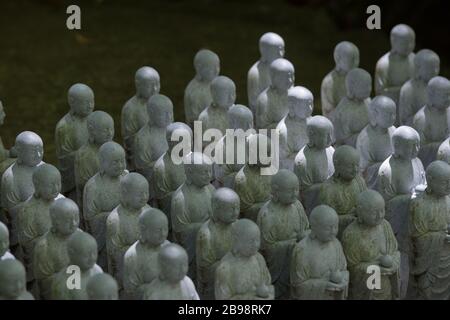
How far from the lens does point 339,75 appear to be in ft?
30.3

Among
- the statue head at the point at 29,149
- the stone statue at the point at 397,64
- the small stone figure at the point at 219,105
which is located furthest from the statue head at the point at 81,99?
the stone statue at the point at 397,64

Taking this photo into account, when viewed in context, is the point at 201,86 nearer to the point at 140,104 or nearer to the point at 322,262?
the point at 140,104

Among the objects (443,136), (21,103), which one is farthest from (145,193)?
(21,103)

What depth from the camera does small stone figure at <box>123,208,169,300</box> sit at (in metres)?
6.89

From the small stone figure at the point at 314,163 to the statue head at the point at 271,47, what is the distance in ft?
4.67

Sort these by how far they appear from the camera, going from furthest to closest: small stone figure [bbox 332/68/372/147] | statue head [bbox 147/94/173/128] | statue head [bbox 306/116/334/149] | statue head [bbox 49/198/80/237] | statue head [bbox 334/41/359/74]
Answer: statue head [bbox 334/41/359/74] < small stone figure [bbox 332/68/372/147] < statue head [bbox 147/94/173/128] < statue head [bbox 306/116/334/149] < statue head [bbox 49/198/80/237]

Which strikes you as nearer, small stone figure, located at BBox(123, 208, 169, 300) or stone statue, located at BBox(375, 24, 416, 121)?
small stone figure, located at BBox(123, 208, 169, 300)

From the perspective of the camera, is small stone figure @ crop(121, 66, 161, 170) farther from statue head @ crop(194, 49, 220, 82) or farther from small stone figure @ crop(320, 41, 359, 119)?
small stone figure @ crop(320, 41, 359, 119)

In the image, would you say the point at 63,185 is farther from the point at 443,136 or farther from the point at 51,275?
the point at 443,136

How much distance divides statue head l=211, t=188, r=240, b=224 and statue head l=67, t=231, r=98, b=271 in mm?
761

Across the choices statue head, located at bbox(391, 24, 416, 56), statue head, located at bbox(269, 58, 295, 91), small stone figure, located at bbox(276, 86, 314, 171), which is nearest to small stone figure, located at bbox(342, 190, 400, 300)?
small stone figure, located at bbox(276, 86, 314, 171)

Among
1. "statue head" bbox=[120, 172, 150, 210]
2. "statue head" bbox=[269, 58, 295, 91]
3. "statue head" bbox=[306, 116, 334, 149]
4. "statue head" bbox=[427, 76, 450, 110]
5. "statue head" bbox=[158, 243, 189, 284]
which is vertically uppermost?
"statue head" bbox=[269, 58, 295, 91]

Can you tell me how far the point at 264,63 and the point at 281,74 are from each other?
59cm

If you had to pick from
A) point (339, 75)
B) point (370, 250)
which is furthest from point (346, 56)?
point (370, 250)
